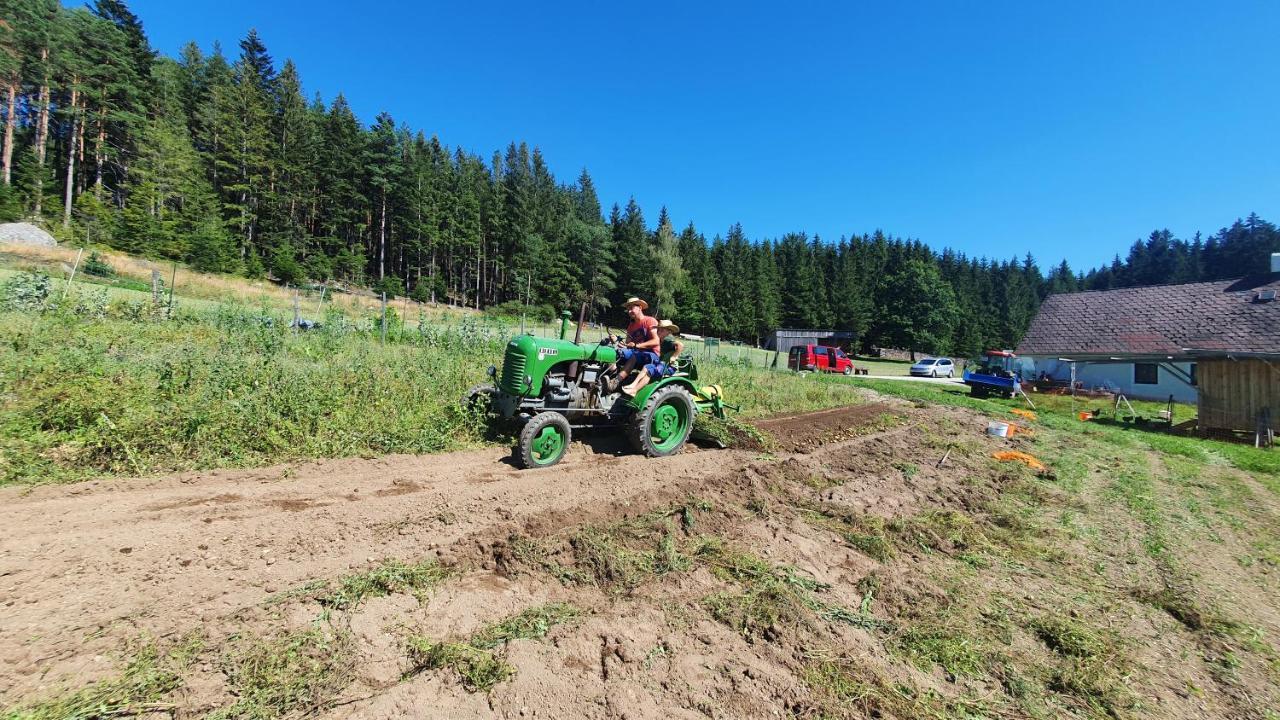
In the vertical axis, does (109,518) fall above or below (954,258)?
below

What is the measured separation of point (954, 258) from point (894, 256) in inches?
601

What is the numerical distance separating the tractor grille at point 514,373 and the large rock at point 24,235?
2955cm

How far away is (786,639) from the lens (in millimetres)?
2836

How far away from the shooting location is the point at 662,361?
7.24 meters

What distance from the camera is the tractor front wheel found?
17.5 feet

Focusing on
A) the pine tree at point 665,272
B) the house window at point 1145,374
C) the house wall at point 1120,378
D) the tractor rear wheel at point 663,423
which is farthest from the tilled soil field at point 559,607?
the pine tree at point 665,272

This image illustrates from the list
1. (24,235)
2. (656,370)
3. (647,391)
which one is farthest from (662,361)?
(24,235)

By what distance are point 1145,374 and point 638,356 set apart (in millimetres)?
23069

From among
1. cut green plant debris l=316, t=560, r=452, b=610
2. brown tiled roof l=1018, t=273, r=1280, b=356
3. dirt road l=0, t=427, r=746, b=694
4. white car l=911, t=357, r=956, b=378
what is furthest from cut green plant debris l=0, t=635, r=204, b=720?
white car l=911, t=357, r=956, b=378

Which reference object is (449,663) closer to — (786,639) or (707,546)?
(786,639)

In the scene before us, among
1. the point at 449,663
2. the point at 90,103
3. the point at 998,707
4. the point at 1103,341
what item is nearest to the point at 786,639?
the point at 998,707

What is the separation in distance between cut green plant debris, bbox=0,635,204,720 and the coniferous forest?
34.1 metres

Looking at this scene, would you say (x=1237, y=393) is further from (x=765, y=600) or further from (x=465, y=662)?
(x=465, y=662)

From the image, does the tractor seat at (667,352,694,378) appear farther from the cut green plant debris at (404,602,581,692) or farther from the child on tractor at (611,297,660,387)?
the cut green plant debris at (404,602,581,692)
